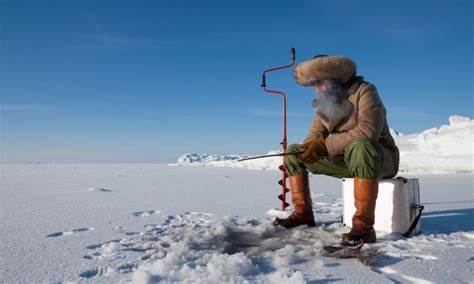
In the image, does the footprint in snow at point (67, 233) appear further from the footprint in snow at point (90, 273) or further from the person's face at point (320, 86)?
the person's face at point (320, 86)

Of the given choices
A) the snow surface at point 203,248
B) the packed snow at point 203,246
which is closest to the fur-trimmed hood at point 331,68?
the packed snow at point 203,246

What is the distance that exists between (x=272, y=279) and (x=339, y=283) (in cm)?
27

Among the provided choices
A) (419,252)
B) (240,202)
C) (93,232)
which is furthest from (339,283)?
(240,202)

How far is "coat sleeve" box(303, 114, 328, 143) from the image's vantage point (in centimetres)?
294

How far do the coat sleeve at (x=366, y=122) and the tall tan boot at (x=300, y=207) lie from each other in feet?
1.50

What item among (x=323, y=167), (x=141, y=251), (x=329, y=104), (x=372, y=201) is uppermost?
(x=329, y=104)

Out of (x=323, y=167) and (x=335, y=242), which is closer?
(x=335, y=242)

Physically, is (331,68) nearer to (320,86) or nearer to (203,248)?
(320,86)

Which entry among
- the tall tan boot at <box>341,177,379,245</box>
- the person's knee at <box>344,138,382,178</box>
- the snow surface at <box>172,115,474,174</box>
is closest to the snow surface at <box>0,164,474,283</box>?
the tall tan boot at <box>341,177,379,245</box>

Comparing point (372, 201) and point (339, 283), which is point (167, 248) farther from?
point (372, 201)

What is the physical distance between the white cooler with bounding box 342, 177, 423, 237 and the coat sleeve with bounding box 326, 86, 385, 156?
0.38m

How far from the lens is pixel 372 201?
217cm

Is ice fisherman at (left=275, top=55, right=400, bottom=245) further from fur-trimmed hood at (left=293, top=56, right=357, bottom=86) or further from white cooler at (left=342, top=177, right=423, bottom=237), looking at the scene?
white cooler at (left=342, top=177, right=423, bottom=237)

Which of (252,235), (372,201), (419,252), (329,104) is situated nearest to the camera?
(419,252)
